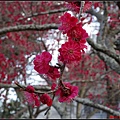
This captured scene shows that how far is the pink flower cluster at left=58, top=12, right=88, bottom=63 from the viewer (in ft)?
2.45

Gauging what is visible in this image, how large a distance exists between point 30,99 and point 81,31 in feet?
0.95

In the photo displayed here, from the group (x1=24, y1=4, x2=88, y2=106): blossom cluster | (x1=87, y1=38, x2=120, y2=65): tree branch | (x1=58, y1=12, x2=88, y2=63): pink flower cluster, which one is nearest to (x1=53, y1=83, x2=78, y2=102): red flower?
(x1=24, y1=4, x2=88, y2=106): blossom cluster

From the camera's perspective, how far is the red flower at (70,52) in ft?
2.44

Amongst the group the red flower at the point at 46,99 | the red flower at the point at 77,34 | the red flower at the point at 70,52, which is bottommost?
the red flower at the point at 46,99

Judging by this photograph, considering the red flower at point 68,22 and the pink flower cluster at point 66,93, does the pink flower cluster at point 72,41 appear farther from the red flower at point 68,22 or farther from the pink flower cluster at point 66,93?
the pink flower cluster at point 66,93

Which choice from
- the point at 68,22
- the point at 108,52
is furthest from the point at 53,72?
the point at 108,52

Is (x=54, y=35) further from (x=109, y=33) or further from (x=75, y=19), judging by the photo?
(x=75, y=19)

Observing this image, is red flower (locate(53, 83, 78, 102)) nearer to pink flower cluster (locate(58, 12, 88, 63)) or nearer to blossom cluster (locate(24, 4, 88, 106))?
blossom cluster (locate(24, 4, 88, 106))

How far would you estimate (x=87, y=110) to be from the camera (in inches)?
296

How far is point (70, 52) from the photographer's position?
2.44 ft

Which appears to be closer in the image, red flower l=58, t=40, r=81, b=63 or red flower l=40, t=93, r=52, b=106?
red flower l=58, t=40, r=81, b=63

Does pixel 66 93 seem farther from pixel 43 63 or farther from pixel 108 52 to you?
pixel 108 52

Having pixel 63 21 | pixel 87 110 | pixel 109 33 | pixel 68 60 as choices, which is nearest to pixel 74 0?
pixel 63 21

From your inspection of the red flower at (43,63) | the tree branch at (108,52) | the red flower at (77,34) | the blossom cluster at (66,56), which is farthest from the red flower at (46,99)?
the tree branch at (108,52)
